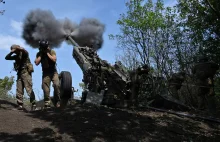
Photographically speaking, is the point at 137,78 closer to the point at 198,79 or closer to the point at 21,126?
the point at 198,79

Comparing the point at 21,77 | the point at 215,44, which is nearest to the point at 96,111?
the point at 21,77

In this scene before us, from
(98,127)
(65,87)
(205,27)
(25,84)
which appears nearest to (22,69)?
(25,84)

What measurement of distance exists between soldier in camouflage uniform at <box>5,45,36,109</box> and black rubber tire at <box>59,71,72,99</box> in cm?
80

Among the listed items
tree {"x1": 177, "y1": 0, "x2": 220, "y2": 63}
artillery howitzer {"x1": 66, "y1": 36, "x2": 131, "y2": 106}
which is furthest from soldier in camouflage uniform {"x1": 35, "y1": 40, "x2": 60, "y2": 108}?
tree {"x1": 177, "y1": 0, "x2": 220, "y2": 63}

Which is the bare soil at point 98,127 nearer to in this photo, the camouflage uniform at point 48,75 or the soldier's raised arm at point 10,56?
the camouflage uniform at point 48,75

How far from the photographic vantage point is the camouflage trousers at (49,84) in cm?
862

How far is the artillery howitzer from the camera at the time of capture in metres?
8.72

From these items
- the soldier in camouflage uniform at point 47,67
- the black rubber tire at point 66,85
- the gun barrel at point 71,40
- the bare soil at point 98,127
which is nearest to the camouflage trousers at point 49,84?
the soldier in camouflage uniform at point 47,67

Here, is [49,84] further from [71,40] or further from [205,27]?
[205,27]

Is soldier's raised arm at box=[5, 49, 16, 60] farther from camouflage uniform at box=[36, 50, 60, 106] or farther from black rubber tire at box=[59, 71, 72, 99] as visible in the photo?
black rubber tire at box=[59, 71, 72, 99]

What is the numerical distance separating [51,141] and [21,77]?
12.1ft

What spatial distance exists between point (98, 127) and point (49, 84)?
2.87m

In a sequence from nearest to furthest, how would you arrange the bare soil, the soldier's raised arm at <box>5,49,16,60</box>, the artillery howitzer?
the bare soil
the soldier's raised arm at <box>5,49,16,60</box>
the artillery howitzer

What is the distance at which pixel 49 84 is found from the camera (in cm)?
877
